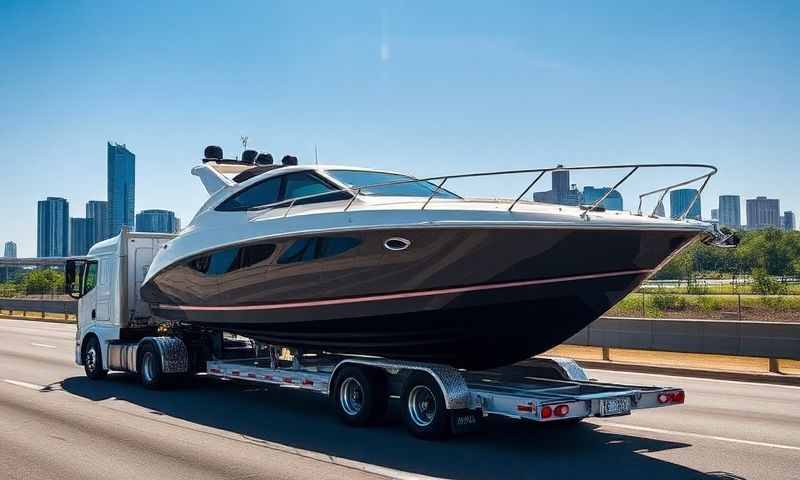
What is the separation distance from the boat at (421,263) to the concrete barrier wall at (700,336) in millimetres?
7978

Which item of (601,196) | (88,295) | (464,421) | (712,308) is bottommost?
(464,421)

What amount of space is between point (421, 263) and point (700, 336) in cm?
976

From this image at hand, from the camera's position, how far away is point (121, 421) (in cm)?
1076

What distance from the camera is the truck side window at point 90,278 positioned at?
1628cm

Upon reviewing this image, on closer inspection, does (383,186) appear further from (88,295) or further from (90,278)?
(88,295)

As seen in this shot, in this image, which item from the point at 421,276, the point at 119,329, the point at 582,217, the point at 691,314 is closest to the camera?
the point at 582,217

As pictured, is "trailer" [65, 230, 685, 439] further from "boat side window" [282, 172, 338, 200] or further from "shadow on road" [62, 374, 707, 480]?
"boat side window" [282, 172, 338, 200]

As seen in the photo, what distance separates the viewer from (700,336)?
1667 cm

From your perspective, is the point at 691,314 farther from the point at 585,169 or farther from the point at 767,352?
the point at 585,169

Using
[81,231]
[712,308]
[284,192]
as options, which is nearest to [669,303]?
[712,308]

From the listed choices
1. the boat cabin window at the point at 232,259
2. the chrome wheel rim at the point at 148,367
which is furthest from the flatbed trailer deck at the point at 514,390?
the chrome wheel rim at the point at 148,367

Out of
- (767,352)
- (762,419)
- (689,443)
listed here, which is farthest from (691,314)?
(689,443)

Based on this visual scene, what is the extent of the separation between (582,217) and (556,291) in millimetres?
875

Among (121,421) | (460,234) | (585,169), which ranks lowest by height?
(121,421)
